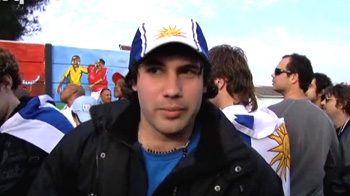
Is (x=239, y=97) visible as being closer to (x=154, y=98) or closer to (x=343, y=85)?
(x=154, y=98)

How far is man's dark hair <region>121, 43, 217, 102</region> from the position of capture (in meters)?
1.56

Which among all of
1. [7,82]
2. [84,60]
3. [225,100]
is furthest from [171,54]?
[84,60]

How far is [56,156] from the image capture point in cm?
163

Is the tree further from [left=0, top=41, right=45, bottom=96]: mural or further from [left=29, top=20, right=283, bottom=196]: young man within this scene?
[left=29, top=20, right=283, bottom=196]: young man

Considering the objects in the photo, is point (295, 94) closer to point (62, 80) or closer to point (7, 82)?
point (7, 82)

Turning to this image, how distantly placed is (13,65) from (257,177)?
62.2 inches

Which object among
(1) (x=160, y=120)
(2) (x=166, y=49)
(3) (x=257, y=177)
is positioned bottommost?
(3) (x=257, y=177)

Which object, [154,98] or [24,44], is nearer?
[154,98]

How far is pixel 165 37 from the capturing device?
60.7 inches

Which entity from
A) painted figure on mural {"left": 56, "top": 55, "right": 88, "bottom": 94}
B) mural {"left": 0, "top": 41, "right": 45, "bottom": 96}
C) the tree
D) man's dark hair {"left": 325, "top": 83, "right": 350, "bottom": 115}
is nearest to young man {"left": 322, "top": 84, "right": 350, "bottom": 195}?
man's dark hair {"left": 325, "top": 83, "right": 350, "bottom": 115}

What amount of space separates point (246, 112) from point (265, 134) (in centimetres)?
17

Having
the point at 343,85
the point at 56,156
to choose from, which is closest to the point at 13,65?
the point at 56,156

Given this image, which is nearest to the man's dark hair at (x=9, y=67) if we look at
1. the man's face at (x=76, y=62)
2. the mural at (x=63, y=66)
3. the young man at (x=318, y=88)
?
the young man at (x=318, y=88)

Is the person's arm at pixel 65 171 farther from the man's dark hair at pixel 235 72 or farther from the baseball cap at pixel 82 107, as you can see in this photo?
the baseball cap at pixel 82 107
